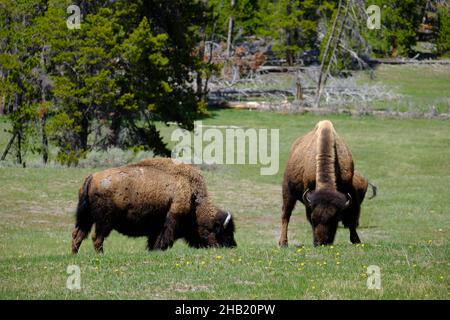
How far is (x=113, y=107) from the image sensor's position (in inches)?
1319

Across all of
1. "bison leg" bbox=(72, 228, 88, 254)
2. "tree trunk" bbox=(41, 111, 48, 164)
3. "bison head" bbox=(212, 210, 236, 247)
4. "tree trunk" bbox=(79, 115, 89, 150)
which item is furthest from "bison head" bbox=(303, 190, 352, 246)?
"tree trunk" bbox=(41, 111, 48, 164)

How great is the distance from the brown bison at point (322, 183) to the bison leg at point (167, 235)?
2.50m

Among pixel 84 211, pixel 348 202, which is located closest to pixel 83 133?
pixel 84 211

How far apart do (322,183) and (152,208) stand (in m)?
3.17

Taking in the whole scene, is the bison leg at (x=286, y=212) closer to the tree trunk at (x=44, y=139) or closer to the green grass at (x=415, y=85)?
the tree trunk at (x=44, y=139)

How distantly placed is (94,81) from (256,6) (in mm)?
42381

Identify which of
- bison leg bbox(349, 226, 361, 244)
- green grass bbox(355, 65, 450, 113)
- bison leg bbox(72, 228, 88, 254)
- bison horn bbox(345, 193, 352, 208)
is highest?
bison horn bbox(345, 193, 352, 208)

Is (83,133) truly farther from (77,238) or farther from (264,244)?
(77,238)

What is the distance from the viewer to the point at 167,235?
15.3 metres

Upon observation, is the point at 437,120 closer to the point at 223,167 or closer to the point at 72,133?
the point at 223,167

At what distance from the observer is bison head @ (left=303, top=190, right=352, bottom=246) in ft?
47.0

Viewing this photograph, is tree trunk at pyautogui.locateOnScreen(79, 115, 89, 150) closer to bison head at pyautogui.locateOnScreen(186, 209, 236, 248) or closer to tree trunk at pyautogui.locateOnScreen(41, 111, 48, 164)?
tree trunk at pyautogui.locateOnScreen(41, 111, 48, 164)

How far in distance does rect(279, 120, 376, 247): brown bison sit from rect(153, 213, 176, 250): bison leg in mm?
2498
